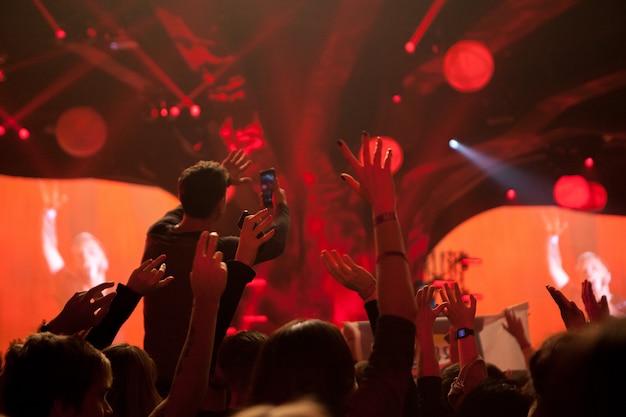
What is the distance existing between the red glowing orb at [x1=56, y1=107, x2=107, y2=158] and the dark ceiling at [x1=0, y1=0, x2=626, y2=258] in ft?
0.26

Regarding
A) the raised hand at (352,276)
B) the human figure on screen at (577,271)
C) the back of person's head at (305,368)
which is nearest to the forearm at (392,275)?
the back of person's head at (305,368)

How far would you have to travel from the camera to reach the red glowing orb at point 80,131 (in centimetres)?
803

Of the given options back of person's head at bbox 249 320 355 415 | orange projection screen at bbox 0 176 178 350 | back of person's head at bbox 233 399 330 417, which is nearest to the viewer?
back of person's head at bbox 233 399 330 417

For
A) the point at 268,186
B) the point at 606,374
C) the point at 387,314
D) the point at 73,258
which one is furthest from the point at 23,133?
the point at 606,374

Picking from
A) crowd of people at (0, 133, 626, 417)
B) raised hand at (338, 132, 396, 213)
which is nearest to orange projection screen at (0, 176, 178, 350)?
crowd of people at (0, 133, 626, 417)

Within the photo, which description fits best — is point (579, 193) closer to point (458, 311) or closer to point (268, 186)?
point (268, 186)

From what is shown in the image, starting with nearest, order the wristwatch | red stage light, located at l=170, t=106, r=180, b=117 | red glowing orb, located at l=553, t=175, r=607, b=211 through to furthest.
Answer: the wristwatch < red stage light, located at l=170, t=106, r=180, b=117 < red glowing orb, located at l=553, t=175, r=607, b=211

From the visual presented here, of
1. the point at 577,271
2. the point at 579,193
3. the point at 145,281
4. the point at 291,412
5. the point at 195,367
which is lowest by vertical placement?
the point at 291,412

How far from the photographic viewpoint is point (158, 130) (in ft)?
26.9

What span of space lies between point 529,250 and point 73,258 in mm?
5459

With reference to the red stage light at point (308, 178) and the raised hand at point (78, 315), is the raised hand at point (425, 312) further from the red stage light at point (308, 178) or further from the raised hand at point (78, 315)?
the red stage light at point (308, 178)

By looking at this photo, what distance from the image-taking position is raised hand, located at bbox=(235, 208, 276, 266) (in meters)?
1.65

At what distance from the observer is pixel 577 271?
28.1ft

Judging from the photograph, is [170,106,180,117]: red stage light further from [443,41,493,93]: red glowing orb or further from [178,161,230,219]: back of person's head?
[178,161,230,219]: back of person's head
